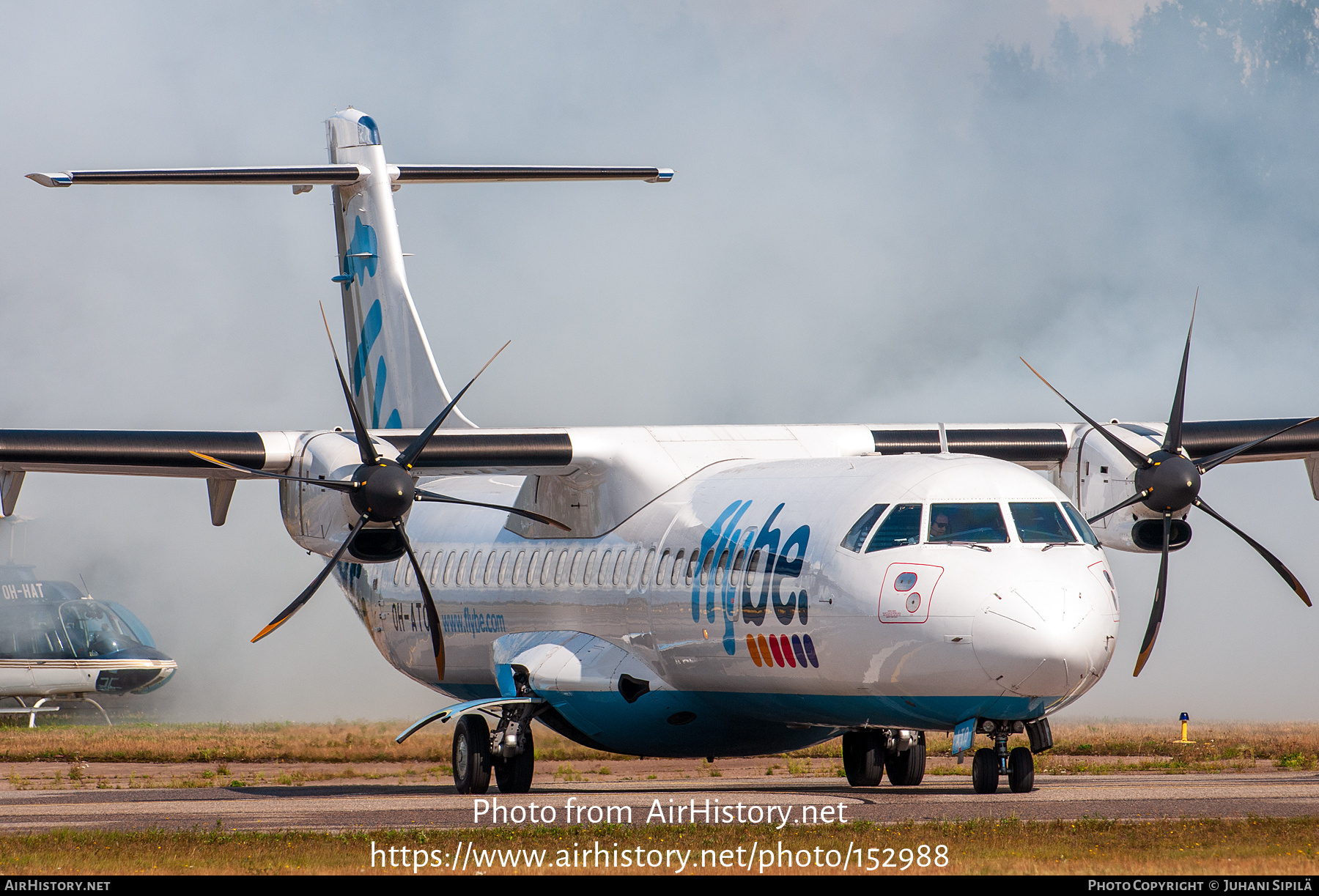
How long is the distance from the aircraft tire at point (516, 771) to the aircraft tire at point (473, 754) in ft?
1.12

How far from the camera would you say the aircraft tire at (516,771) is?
1809 cm

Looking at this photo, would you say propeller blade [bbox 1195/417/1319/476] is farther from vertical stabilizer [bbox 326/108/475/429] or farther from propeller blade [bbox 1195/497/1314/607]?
vertical stabilizer [bbox 326/108/475/429]

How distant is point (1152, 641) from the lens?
1544 cm

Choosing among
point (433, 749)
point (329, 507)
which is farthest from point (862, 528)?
point (433, 749)

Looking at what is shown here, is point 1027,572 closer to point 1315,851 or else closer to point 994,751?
point 994,751

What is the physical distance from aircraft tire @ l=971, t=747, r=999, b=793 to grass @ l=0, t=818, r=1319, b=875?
263 centimetres

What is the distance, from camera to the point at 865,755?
18188mm

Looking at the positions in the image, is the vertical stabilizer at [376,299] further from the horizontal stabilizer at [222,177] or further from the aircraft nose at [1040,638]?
the aircraft nose at [1040,638]

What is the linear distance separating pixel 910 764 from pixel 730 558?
4031 millimetres

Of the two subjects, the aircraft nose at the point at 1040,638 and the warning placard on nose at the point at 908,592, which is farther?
the warning placard on nose at the point at 908,592

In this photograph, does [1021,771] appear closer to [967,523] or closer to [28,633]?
[967,523]

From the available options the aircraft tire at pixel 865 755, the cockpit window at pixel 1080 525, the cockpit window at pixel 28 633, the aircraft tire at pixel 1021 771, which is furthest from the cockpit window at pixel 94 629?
the cockpit window at pixel 1080 525

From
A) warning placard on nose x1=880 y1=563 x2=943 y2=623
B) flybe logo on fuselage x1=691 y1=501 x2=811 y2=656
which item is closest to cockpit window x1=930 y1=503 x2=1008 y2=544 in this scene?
warning placard on nose x1=880 y1=563 x2=943 y2=623

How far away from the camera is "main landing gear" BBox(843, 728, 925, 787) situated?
59.3ft
